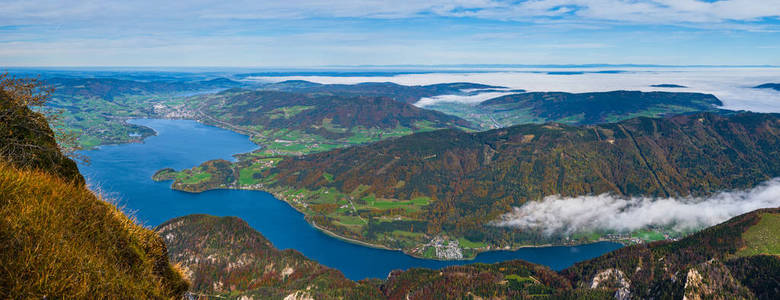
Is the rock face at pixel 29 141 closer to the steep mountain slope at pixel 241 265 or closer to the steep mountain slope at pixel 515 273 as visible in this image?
the steep mountain slope at pixel 241 265

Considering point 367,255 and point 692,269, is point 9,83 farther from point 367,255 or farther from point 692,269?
point 367,255

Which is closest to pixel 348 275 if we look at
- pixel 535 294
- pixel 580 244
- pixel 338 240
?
pixel 338 240

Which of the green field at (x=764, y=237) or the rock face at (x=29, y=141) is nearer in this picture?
the rock face at (x=29, y=141)

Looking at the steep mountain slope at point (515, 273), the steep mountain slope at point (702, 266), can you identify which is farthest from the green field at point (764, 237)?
the steep mountain slope at point (515, 273)

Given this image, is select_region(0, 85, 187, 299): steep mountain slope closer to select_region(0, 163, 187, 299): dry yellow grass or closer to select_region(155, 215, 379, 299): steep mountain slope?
select_region(0, 163, 187, 299): dry yellow grass

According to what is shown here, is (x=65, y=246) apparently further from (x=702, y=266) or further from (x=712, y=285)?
(x=702, y=266)

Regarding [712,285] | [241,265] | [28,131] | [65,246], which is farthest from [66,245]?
[241,265]

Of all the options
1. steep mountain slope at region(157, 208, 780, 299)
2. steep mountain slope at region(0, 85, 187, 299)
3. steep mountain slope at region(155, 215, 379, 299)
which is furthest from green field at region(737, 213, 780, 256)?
steep mountain slope at region(0, 85, 187, 299)
